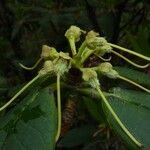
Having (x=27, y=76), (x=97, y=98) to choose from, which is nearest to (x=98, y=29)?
(x=27, y=76)

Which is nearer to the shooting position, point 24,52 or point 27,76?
point 27,76

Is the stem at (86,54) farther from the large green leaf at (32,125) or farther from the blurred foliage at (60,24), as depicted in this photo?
the blurred foliage at (60,24)

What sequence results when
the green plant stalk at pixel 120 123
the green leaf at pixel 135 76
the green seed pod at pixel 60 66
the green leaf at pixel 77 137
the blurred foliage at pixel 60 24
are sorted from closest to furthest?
the green plant stalk at pixel 120 123
the green seed pod at pixel 60 66
the green leaf at pixel 135 76
the green leaf at pixel 77 137
the blurred foliage at pixel 60 24

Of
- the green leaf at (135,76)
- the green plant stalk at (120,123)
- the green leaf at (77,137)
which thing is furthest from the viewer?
the green leaf at (77,137)

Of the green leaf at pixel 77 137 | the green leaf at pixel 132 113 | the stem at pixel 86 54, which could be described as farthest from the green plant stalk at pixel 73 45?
the green leaf at pixel 77 137

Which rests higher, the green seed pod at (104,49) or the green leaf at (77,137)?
the green seed pod at (104,49)

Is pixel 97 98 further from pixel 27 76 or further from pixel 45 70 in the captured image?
pixel 27 76

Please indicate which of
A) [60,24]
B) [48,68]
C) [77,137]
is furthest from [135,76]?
[60,24]

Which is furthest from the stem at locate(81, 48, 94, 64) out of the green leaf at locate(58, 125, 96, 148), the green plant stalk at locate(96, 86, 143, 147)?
the green leaf at locate(58, 125, 96, 148)
